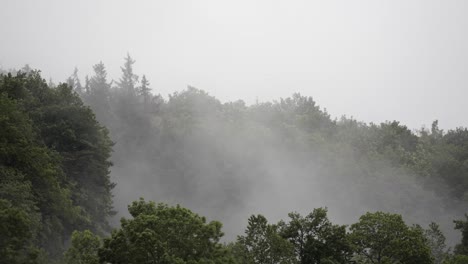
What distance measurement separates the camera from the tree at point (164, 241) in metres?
14.8

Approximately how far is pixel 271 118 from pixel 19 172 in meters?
63.8

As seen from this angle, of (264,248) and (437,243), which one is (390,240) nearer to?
(264,248)

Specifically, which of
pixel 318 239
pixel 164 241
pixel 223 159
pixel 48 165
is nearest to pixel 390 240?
pixel 318 239

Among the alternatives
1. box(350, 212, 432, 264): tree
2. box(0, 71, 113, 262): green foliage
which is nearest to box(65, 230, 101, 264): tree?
box(0, 71, 113, 262): green foliage

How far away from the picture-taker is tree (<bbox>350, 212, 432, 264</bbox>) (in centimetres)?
2150

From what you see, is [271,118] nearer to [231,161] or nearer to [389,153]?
[231,161]

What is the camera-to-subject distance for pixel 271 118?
3282 inches

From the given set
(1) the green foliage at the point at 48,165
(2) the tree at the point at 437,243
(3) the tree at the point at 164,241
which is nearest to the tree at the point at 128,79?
(1) the green foliage at the point at 48,165

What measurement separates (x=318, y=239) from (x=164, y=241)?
33.3ft

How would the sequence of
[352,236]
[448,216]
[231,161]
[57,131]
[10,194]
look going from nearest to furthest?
[10,194] → [352,236] → [57,131] → [448,216] → [231,161]

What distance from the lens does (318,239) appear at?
22047 mm

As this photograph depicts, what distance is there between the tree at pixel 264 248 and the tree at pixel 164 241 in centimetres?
334

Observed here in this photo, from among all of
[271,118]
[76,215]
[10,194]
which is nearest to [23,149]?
[10,194]

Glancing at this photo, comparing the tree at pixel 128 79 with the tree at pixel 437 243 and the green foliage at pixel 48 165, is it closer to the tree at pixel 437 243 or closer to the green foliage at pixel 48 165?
the green foliage at pixel 48 165
